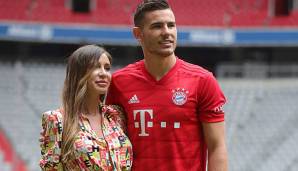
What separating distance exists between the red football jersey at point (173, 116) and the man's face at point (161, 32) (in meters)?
0.14

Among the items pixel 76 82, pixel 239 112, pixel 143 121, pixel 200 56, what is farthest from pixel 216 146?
pixel 200 56

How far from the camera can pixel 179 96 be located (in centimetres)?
298

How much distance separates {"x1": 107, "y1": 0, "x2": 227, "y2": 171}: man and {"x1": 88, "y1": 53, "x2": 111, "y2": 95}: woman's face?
145 mm

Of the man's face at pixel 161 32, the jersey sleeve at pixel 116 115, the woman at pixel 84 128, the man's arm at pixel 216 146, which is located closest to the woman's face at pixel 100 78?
the woman at pixel 84 128

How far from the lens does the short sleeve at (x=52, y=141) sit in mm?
2914

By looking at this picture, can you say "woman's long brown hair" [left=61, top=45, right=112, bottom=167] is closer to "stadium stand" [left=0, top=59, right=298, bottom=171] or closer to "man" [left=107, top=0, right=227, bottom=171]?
"man" [left=107, top=0, right=227, bottom=171]

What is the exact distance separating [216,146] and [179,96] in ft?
0.94

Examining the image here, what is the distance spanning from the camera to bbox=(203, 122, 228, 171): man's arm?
2943 mm

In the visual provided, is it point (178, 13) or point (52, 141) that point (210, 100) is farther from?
point (178, 13)

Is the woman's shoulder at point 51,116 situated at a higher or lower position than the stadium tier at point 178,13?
lower

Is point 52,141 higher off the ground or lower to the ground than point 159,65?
lower

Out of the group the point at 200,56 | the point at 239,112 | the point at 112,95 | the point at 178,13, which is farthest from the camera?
the point at 200,56

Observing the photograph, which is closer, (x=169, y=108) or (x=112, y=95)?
(x=169, y=108)

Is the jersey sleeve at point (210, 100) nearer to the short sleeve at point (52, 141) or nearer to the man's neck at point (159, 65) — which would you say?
the man's neck at point (159, 65)
